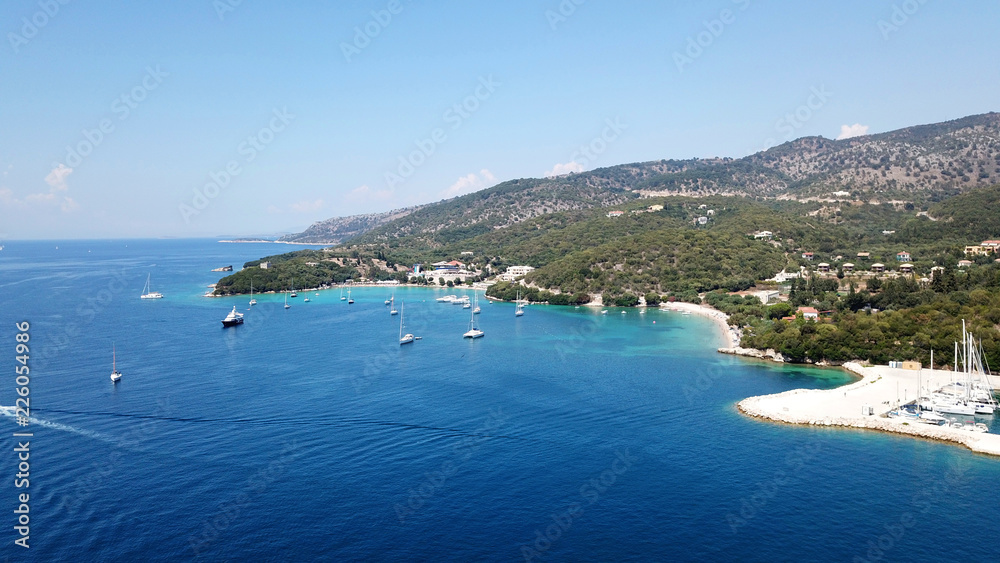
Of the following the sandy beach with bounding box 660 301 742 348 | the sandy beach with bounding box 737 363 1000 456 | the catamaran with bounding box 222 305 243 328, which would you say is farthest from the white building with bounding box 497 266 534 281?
the sandy beach with bounding box 737 363 1000 456

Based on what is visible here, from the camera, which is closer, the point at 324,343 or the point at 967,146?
the point at 324,343

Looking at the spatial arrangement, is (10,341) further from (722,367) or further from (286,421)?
(722,367)

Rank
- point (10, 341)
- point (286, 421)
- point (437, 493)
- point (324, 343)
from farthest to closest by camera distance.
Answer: point (324, 343) → point (10, 341) → point (286, 421) → point (437, 493)

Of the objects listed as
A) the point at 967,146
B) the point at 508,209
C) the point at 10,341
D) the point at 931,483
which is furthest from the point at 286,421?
the point at 967,146
